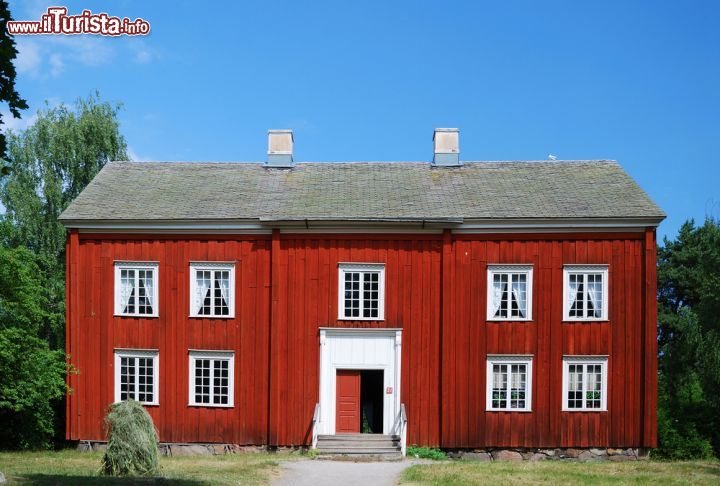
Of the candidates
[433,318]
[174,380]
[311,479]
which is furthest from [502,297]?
[174,380]

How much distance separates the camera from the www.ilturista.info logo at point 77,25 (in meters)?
28.9

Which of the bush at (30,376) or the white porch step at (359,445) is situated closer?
the white porch step at (359,445)

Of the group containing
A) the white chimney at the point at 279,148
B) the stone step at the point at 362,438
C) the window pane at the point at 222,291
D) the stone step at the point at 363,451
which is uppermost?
the white chimney at the point at 279,148

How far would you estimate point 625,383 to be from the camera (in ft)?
78.4

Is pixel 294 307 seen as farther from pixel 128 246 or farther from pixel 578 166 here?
pixel 578 166

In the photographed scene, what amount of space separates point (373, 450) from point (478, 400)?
3.78 meters

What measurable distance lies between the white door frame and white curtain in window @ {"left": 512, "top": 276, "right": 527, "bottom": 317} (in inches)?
152

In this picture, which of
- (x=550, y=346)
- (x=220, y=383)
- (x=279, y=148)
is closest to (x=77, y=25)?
(x=279, y=148)

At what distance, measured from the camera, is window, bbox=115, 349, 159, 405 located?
24703 millimetres

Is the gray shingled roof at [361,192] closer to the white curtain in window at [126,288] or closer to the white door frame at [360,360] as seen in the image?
the white curtain in window at [126,288]

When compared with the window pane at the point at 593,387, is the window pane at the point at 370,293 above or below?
above

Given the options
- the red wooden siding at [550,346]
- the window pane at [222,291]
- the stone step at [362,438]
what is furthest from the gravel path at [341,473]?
the window pane at [222,291]

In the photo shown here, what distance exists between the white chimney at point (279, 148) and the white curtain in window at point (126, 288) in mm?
6777

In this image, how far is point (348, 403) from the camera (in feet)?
79.9
